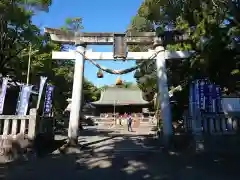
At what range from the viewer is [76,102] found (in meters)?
10.5

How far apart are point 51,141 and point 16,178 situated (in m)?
5.93

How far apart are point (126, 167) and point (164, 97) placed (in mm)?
4442

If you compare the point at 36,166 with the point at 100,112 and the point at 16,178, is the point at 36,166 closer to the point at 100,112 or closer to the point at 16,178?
the point at 16,178

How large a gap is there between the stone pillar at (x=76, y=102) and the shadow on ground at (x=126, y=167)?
988mm

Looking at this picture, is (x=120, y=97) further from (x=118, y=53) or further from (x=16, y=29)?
(x=118, y=53)

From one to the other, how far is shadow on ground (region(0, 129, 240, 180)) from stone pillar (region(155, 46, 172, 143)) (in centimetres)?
133

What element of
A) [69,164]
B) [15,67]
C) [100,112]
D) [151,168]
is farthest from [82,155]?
[100,112]

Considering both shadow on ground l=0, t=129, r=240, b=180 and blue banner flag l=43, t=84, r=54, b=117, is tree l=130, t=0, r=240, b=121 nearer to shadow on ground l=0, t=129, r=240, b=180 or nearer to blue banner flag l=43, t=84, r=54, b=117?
shadow on ground l=0, t=129, r=240, b=180

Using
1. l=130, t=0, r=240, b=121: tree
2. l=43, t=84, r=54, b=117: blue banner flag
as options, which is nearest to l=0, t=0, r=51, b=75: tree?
l=43, t=84, r=54, b=117: blue banner flag

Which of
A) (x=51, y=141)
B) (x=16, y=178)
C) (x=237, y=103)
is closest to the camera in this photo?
(x=16, y=178)

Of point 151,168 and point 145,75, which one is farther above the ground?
point 145,75

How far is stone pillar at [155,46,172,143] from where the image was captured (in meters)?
10.6

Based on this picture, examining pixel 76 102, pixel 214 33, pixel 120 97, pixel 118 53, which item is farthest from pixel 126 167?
pixel 120 97

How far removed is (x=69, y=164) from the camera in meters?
7.83
